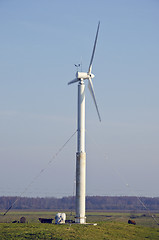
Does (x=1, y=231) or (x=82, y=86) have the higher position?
(x=82, y=86)

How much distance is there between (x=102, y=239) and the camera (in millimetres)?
52844

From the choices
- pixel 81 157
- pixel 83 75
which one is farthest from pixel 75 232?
pixel 83 75

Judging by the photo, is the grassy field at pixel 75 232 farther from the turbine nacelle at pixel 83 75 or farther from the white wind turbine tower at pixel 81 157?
the turbine nacelle at pixel 83 75

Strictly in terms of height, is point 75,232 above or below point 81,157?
below

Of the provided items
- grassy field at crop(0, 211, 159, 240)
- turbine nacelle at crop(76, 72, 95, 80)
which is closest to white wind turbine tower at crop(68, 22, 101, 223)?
turbine nacelle at crop(76, 72, 95, 80)

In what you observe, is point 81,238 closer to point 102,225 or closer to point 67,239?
point 67,239

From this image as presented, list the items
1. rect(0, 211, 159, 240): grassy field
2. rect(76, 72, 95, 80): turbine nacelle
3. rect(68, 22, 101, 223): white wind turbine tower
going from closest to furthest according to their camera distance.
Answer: rect(0, 211, 159, 240): grassy field, rect(68, 22, 101, 223): white wind turbine tower, rect(76, 72, 95, 80): turbine nacelle

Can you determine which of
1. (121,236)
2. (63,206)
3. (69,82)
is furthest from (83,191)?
(63,206)

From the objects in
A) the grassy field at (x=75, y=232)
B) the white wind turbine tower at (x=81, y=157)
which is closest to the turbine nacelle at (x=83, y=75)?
the white wind turbine tower at (x=81, y=157)

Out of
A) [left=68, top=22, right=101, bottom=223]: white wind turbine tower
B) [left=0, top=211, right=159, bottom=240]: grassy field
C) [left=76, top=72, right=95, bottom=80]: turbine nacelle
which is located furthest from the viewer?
[left=76, top=72, right=95, bottom=80]: turbine nacelle

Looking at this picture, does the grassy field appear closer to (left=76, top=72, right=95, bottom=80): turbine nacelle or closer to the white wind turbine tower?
the white wind turbine tower

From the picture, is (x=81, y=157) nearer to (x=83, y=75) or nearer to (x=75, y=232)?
(x=75, y=232)

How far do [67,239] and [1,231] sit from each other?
10.5m

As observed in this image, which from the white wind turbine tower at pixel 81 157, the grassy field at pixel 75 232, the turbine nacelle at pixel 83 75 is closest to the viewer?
the grassy field at pixel 75 232
